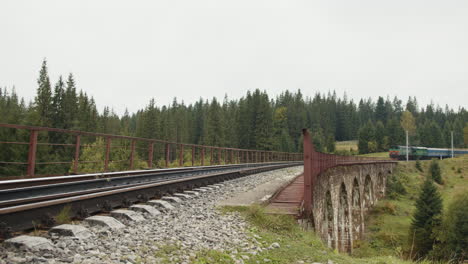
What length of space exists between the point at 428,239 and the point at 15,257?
32.8 meters

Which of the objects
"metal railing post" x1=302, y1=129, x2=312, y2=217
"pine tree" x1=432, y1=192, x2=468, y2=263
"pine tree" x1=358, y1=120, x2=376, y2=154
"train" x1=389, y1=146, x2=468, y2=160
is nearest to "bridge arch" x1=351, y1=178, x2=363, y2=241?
"pine tree" x1=432, y1=192, x2=468, y2=263

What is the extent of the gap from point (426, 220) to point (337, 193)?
16.0 metres

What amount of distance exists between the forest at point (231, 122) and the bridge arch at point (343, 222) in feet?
87.3

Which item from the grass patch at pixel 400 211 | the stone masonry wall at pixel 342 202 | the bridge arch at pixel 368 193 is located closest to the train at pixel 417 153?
the grass patch at pixel 400 211

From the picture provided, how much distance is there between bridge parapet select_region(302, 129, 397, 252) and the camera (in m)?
8.90

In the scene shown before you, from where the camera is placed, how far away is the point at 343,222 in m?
22.8

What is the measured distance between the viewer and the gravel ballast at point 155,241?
3678 millimetres

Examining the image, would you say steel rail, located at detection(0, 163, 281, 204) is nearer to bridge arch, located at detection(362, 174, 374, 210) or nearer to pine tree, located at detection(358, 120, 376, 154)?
bridge arch, located at detection(362, 174, 374, 210)

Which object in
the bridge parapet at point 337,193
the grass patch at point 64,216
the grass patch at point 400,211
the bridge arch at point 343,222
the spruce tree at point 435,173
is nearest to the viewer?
the grass patch at point 64,216

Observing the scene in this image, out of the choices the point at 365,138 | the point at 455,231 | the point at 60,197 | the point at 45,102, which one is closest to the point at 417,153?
the point at 365,138

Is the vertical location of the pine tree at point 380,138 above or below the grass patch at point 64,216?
above

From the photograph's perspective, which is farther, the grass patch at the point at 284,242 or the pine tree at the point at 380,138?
the pine tree at the point at 380,138

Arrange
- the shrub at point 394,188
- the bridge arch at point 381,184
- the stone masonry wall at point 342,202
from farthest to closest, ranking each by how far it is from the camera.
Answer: the shrub at point 394,188 < the bridge arch at point 381,184 < the stone masonry wall at point 342,202

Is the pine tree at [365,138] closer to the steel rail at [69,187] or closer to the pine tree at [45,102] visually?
the pine tree at [45,102]
